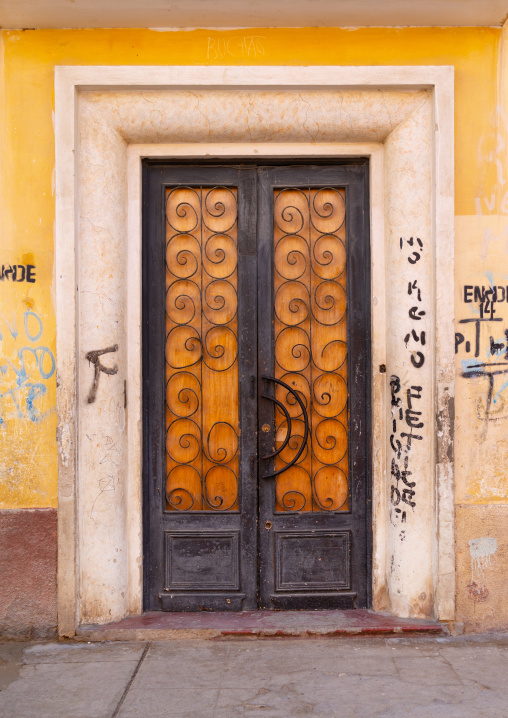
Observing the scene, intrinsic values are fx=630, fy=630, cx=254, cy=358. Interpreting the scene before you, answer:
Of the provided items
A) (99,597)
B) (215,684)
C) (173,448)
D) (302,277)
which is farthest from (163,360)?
(215,684)

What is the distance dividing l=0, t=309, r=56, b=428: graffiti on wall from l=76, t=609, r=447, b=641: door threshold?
60.0 inches

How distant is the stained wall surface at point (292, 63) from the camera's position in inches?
168

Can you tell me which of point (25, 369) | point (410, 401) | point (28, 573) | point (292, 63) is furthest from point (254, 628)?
point (292, 63)

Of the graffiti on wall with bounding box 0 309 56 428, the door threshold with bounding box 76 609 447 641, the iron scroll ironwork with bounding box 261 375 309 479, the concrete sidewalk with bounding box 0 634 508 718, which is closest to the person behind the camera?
the concrete sidewalk with bounding box 0 634 508 718

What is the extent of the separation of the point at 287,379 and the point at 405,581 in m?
1.61

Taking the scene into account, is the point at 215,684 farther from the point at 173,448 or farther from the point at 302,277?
the point at 302,277

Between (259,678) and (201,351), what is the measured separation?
2136mm

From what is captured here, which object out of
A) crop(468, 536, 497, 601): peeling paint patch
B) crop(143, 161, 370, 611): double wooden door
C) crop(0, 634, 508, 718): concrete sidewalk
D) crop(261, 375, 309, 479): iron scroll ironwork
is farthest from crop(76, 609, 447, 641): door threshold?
crop(261, 375, 309, 479): iron scroll ironwork

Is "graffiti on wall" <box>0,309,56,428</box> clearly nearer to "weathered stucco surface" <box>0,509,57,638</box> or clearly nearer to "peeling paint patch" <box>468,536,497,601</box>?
"weathered stucco surface" <box>0,509,57,638</box>

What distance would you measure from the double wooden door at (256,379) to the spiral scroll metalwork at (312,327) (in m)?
0.01

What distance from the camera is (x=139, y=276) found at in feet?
14.6

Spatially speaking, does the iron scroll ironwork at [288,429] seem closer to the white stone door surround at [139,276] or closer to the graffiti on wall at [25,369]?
the white stone door surround at [139,276]

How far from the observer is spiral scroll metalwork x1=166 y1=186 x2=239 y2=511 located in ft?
14.8

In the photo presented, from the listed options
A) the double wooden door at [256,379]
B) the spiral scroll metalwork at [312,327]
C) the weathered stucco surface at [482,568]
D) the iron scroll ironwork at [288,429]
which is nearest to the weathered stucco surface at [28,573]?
the double wooden door at [256,379]
